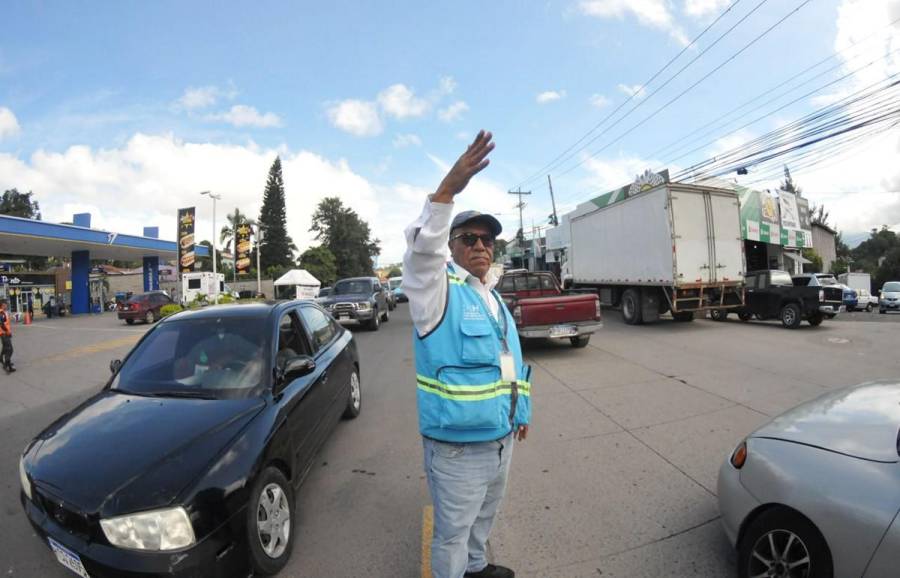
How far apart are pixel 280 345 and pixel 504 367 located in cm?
228

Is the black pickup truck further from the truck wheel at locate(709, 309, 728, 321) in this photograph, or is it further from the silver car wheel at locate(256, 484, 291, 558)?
the silver car wheel at locate(256, 484, 291, 558)

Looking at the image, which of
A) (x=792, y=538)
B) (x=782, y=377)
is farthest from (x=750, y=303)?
(x=792, y=538)

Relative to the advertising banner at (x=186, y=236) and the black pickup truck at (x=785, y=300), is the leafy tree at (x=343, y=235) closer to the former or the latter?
the advertising banner at (x=186, y=236)

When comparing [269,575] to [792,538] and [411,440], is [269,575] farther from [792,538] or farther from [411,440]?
[792,538]

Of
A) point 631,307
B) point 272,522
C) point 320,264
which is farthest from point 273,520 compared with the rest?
point 320,264

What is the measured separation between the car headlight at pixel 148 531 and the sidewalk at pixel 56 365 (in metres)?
6.19

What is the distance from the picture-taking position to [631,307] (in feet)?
43.9

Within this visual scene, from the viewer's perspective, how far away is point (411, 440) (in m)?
4.59

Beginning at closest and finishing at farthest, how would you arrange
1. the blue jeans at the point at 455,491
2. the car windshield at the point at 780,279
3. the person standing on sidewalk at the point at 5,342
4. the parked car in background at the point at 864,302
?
the blue jeans at the point at 455,491 → the person standing on sidewalk at the point at 5,342 → the car windshield at the point at 780,279 → the parked car in background at the point at 864,302

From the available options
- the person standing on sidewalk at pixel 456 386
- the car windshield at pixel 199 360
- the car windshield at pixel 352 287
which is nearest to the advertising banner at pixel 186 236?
the car windshield at pixel 352 287

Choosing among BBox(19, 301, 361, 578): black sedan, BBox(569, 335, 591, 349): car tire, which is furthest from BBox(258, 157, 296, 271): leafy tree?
BBox(19, 301, 361, 578): black sedan

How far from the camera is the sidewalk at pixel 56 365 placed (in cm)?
727

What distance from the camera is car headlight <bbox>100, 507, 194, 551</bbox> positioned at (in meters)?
2.05

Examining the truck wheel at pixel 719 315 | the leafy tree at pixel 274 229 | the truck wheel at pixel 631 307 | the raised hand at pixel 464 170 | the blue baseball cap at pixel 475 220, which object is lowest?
the truck wheel at pixel 719 315
